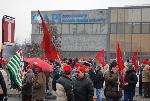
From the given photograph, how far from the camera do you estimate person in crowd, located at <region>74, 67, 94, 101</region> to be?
10.6 m

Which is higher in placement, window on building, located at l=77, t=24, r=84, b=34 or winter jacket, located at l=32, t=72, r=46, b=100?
window on building, located at l=77, t=24, r=84, b=34

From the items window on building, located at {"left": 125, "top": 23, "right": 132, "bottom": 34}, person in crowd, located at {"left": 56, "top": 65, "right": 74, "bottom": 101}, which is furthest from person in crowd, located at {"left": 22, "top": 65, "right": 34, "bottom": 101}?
window on building, located at {"left": 125, "top": 23, "right": 132, "bottom": 34}

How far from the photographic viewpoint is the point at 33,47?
5256cm

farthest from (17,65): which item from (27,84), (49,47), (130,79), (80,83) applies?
(80,83)

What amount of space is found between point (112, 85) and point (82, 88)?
2.78 metres

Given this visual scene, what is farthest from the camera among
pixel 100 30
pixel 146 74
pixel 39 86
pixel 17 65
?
pixel 100 30

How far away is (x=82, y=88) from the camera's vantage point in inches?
418

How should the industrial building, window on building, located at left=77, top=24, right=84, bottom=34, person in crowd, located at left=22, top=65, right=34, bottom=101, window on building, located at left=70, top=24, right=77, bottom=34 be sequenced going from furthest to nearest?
window on building, located at left=70, top=24, right=77, bottom=34 → window on building, located at left=77, top=24, right=84, bottom=34 → the industrial building → person in crowd, located at left=22, top=65, right=34, bottom=101

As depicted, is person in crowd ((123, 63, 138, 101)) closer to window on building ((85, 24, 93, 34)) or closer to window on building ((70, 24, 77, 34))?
window on building ((85, 24, 93, 34))

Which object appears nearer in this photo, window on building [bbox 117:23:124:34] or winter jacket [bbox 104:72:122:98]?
winter jacket [bbox 104:72:122:98]

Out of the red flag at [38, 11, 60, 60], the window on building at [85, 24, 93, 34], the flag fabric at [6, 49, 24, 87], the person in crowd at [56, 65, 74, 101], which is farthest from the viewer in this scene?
the window on building at [85, 24, 93, 34]

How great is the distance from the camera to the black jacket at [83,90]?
10625mm

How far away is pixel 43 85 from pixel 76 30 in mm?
58271

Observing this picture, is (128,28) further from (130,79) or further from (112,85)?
(112,85)
